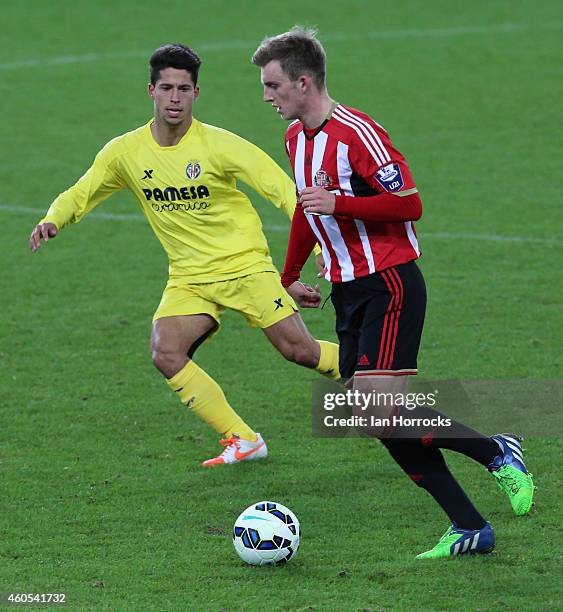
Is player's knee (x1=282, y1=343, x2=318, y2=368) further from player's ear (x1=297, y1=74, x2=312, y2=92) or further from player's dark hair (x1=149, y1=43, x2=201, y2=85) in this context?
player's ear (x1=297, y1=74, x2=312, y2=92)

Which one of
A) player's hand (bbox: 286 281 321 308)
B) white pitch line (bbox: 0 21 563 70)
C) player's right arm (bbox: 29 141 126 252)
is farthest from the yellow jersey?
white pitch line (bbox: 0 21 563 70)

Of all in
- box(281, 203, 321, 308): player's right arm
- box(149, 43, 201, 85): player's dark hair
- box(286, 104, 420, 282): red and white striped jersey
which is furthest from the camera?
box(149, 43, 201, 85): player's dark hair

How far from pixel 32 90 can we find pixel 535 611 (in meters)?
15.6

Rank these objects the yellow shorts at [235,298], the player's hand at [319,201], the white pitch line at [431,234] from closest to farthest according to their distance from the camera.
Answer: the player's hand at [319,201] < the yellow shorts at [235,298] < the white pitch line at [431,234]

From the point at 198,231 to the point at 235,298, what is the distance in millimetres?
425

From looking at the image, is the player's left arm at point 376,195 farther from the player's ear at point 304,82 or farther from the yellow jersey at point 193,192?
the yellow jersey at point 193,192

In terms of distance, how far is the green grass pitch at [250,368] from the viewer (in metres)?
5.47

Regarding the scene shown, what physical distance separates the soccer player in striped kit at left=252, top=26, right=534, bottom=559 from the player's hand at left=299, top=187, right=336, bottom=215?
0.05 metres

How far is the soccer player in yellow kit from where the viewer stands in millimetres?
6922

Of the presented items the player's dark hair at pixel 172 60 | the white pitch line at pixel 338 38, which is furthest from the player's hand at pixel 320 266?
the white pitch line at pixel 338 38

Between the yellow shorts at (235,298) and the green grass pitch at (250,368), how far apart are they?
0.82 m

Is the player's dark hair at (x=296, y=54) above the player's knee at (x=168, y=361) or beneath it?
above

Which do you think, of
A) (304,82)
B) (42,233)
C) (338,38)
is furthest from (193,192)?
(338,38)

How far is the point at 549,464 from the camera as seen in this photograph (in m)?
6.81
